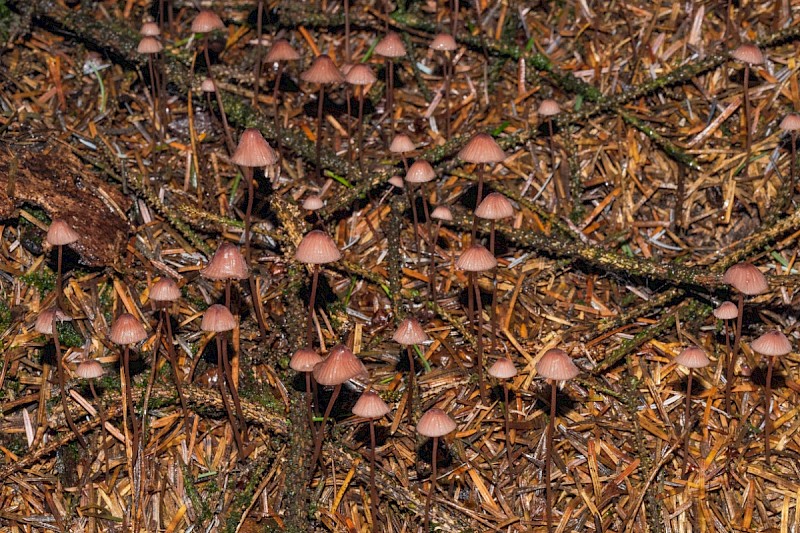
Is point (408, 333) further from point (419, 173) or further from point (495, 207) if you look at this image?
point (419, 173)

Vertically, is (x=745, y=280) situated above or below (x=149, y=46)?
below

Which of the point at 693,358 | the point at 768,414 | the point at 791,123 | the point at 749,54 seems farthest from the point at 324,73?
the point at 768,414

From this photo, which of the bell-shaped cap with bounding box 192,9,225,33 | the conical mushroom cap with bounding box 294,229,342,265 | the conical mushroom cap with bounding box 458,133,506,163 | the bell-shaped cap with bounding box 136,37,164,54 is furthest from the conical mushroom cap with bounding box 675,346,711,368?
the bell-shaped cap with bounding box 136,37,164,54

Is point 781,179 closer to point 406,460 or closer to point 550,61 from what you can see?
point 550,61

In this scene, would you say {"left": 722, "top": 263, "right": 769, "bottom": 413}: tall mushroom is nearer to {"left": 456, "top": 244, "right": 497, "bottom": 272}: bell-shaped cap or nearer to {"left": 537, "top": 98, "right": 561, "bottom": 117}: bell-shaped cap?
{"left": 456, "top": 244, "right": 497, "bottom": 272}: bell-shaped cap

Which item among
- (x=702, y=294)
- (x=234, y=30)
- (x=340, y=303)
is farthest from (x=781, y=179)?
(x=234, y=30)

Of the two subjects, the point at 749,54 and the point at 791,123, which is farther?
the point at 749,54

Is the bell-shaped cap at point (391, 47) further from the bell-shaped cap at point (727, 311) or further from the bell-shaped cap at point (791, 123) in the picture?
the bell-shaped cap at point (727, 311)
